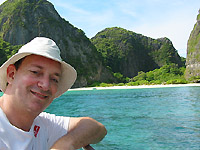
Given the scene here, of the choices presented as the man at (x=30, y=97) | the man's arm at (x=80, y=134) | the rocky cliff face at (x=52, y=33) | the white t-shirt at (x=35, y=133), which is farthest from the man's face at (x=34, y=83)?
the rocky cliff face at (x=52, y=33)

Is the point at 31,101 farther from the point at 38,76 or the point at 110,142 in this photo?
the point at 110,142

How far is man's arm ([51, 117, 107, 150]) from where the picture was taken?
152 cm

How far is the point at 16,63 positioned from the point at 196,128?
7154 millimetres

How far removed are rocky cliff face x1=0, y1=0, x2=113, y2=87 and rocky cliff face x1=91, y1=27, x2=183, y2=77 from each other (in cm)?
1794

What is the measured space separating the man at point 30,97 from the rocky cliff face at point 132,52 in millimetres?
81657

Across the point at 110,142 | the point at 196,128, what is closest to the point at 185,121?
the point at 196,128

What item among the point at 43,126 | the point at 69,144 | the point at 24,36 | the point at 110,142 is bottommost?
the point at 110,142

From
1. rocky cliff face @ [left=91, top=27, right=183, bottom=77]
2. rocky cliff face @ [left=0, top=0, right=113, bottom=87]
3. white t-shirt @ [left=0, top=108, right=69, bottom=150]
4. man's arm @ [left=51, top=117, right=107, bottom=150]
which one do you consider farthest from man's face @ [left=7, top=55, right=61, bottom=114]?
rocky cliff face @ [left=91, top=27, right=183, bottom=77]

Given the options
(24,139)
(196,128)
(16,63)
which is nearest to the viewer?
(24,139)

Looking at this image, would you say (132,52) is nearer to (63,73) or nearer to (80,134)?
(63,73)

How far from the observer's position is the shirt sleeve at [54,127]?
168 centimetres

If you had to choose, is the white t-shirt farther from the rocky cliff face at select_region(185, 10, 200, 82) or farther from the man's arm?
the rocky cliff face at select_region(185, 10, 200, 82)

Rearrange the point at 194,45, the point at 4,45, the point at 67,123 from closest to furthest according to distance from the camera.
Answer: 1. the point at 67,123
2. the point at 194,45
3. the point at 4,45

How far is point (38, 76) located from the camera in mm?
1402
